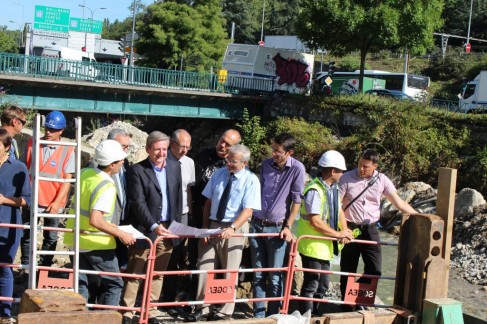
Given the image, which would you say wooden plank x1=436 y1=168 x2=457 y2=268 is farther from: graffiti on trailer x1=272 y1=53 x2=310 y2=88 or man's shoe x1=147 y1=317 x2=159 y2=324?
graffiti on trailer x1=272 y1=53 x2=310 y2=88

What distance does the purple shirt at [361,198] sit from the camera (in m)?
7.85

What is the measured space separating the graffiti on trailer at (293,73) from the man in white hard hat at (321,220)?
32.0 meters

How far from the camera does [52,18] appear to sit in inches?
2183

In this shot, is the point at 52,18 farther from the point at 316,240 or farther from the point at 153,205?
the point at 316,240

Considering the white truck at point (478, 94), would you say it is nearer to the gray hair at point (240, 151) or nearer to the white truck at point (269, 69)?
the white truck at point (269, 69)

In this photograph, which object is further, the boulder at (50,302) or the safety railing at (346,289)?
the safety railing at (346,289)

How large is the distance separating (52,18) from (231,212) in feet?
170

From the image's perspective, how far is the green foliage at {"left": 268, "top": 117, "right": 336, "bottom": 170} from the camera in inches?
1231

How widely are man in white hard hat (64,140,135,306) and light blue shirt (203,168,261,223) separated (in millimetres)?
1188

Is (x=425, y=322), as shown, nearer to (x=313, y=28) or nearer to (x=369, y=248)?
(x=369, y=248)

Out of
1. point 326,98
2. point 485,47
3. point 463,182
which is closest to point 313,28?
point 326,98

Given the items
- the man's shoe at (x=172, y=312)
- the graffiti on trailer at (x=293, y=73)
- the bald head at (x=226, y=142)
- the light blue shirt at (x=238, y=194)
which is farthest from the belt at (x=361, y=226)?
the graffiti on trailer at (x=293, y=73)

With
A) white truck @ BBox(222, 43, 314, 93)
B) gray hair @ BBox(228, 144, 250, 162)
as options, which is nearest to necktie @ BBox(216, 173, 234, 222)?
gray hair @ BBox(228, 144, 250, 162)

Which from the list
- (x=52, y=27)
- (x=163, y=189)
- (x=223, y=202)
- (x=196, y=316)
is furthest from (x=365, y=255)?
(x=52, y=27)
